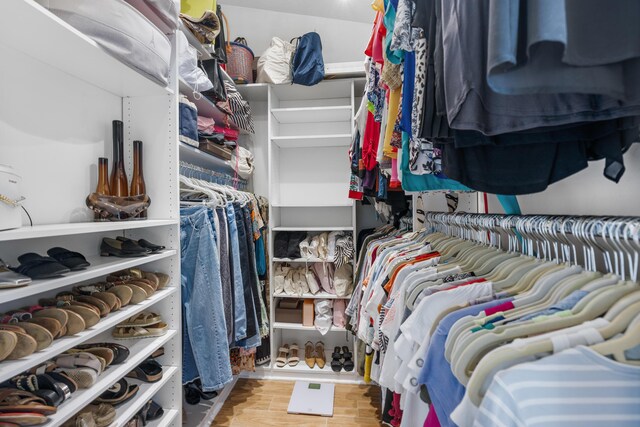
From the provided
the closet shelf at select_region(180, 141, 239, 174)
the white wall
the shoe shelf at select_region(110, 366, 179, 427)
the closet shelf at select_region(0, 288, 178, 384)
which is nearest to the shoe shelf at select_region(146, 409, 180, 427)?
the shoe shelf at select_region(110, 366, 179, 427)

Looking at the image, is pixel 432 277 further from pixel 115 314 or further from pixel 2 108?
pixel 2 108

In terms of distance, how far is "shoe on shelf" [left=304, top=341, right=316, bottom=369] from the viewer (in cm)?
242

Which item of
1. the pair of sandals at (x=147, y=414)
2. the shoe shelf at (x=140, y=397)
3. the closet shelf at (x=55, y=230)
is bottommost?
the pair of sandals at (x=147, y=414)

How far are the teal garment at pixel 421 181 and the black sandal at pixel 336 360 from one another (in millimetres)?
1731

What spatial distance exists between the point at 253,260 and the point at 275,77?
1.38 m

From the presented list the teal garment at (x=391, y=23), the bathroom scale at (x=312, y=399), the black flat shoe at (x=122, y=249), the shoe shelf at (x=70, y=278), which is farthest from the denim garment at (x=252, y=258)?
the teal garment at (x=391, y=23)

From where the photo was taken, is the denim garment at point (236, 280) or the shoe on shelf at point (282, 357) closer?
the denim garment at point (236, 280)

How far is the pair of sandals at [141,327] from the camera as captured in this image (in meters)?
1.19

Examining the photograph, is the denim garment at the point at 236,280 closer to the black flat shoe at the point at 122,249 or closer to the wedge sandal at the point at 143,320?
the wedge sandal at the point at 143,320

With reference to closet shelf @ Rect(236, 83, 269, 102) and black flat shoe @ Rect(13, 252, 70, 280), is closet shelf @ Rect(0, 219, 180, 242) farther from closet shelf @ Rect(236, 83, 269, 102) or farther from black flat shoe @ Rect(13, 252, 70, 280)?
closet shelf @ Rect(236, 83, 269, 102)

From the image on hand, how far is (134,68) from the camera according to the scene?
3.44ft

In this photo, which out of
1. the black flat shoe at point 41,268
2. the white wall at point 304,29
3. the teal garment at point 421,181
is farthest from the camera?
the white wall at point 304,29

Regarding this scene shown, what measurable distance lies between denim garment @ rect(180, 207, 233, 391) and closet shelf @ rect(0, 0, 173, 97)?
0.60 metres

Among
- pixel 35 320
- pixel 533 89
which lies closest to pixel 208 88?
pixel 35 320
